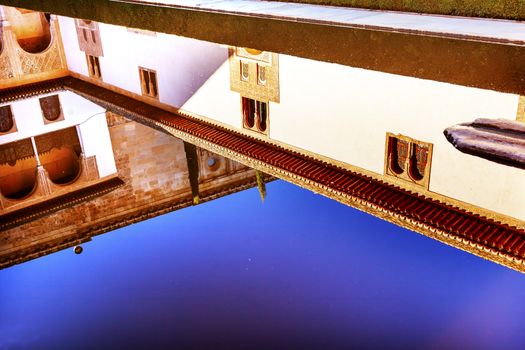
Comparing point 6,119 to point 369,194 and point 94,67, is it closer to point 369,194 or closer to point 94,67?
point 94,67

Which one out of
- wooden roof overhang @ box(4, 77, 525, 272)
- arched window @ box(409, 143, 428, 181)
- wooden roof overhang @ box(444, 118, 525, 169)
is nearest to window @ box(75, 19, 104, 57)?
wooden roof overhang @ box(4, 77, 525, 272)

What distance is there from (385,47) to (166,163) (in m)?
10.4

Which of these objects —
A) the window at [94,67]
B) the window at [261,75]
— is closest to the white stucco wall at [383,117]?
the window at [261,75]

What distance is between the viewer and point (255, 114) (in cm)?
892

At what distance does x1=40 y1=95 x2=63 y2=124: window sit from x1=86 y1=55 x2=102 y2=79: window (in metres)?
1.33

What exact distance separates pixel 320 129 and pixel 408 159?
154 centimetres

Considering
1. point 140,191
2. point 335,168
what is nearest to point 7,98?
point 140,191

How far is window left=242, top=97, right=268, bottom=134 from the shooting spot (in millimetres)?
8875

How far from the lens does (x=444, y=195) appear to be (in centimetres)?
650

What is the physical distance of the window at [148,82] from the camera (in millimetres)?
11359

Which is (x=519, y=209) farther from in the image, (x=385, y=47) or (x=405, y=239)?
(x=385, y=47)

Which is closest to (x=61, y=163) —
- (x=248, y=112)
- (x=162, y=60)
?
(x=162, y=60)

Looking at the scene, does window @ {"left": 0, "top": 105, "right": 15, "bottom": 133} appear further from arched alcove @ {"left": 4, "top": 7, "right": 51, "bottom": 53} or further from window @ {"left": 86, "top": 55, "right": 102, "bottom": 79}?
arched alcove @ {"left": 4, "top": 7, "right": 51, "bottom": 53}

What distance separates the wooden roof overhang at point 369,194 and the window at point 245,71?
3.22 feet
